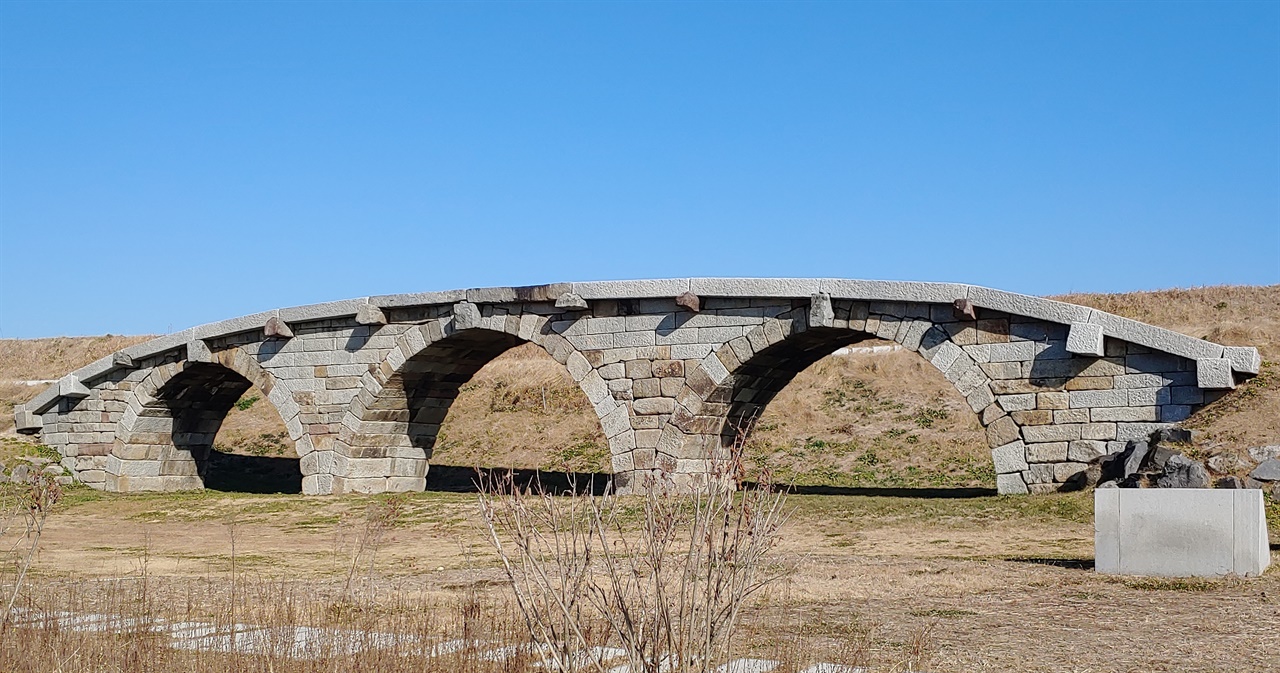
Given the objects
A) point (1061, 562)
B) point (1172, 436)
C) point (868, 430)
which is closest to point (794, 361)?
point (1172, 436)

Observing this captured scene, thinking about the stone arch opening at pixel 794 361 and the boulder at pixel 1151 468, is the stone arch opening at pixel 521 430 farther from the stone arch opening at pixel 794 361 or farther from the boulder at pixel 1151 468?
the boulder at pixel 1151 468

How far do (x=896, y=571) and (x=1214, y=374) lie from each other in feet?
20.2

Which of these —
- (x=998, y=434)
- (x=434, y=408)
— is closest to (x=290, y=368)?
(x=434, y=408)

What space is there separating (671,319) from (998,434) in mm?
4378

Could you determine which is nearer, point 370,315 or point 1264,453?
point 1264,453

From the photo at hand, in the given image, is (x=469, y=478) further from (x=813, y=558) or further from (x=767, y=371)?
(x=813, y=558)

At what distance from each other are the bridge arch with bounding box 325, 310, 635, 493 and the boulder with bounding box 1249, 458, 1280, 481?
7.40 meters

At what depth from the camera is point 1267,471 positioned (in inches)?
497

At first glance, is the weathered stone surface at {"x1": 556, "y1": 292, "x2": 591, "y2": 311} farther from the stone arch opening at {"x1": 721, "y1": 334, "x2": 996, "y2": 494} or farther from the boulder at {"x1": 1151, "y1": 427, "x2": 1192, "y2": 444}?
the boulder at {"x1": 1151, "y1": 427, "x2": 1192, "y2": 444}

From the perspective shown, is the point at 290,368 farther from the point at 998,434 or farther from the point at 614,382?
the point at 998,434

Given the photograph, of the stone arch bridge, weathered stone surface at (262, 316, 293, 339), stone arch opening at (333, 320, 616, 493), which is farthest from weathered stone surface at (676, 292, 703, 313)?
Result: weathered stone surface at (262, 316, 293, 339)

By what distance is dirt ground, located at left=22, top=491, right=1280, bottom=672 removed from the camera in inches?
249

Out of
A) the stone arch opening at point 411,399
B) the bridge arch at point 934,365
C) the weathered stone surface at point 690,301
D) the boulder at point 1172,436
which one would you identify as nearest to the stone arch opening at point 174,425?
the stone arch opening at point 411,399

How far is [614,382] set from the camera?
55.5ft
